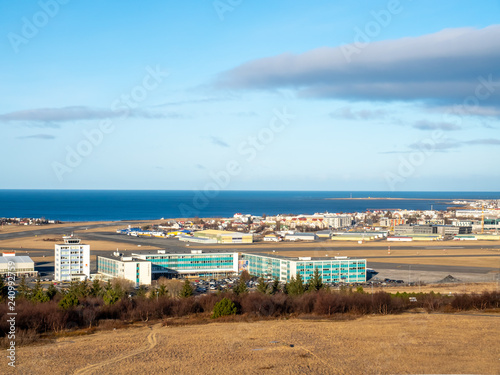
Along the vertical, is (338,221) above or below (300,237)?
above

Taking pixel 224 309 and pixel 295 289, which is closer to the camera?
pixel 224 309

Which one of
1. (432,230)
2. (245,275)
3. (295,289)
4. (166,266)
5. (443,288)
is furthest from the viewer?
(432,230)

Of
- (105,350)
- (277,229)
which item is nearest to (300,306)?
(105,350)

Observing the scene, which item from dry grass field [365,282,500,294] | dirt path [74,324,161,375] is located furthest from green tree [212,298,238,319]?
dry grass field [365,282,500,294]

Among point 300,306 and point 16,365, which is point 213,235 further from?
point 16,365

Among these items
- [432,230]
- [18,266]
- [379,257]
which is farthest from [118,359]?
[432,230]

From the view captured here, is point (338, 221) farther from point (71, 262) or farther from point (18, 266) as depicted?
point (18, 266)

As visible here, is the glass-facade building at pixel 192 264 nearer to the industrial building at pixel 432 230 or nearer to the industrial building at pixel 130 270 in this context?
the industrial building at pixel 130 270

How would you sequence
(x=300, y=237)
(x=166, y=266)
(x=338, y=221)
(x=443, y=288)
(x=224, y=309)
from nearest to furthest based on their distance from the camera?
(x=224, y=309)
(x=443, y=288)
(x=166, y=266)
(x=300, y=237)
(x=338, y=221)
